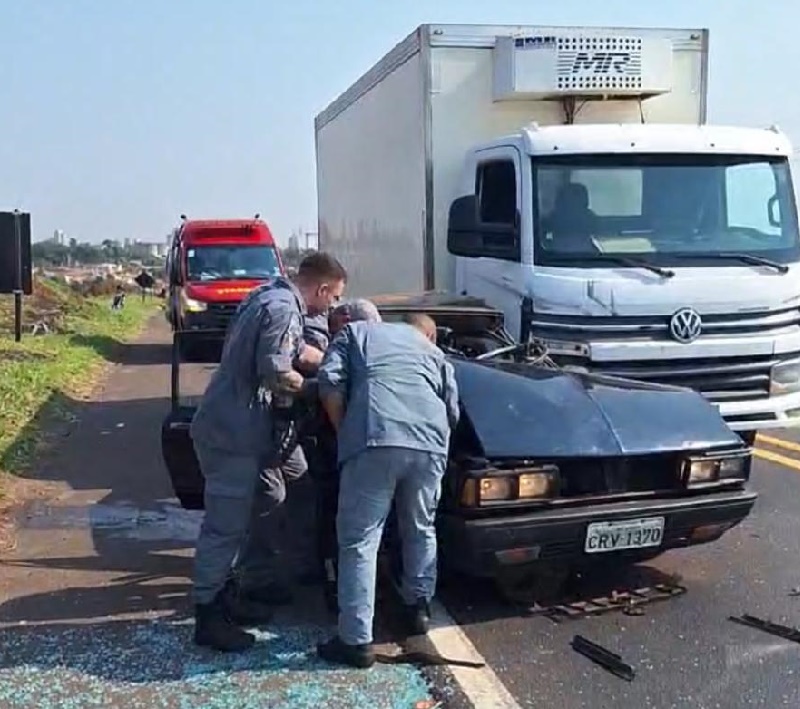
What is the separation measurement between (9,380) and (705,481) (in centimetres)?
995

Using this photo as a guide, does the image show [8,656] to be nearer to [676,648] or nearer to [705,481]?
[676,648]

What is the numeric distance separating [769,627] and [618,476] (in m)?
1.02

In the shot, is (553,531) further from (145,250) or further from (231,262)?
(145,250)

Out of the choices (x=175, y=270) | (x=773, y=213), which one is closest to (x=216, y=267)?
(x=175, y=270)

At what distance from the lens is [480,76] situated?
9.71m

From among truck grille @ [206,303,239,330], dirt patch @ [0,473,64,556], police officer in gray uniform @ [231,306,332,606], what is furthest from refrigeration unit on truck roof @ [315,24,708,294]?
truck grille @ [206,303,239,330]

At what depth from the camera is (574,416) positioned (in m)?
5.67

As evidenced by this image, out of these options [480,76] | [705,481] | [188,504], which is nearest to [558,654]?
[705,481]

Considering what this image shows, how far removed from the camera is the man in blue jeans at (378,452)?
498cm

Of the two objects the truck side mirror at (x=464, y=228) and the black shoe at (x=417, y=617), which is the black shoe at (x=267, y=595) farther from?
the truck side mirror at (x=464, y=228)

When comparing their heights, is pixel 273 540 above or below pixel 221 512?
below

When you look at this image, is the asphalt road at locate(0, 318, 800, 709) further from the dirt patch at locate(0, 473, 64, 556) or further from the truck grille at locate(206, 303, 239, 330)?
the truck grille at locate(206, 303, 239, 330)

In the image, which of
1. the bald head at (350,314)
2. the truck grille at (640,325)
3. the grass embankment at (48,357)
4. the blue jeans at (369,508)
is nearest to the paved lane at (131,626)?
the blue jeans at (369,508)

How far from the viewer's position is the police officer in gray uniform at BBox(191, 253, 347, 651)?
5.22m
